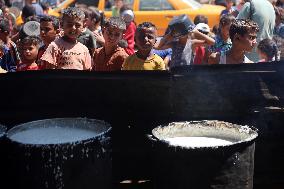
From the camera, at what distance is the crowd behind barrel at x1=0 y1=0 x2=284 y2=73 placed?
4480mm

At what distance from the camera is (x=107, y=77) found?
363 cm

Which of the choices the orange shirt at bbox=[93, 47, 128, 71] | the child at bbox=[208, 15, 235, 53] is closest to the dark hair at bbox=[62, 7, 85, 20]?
the orange shirt at bbox=[93, 47, 128, 71]

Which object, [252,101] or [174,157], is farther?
[252,101]

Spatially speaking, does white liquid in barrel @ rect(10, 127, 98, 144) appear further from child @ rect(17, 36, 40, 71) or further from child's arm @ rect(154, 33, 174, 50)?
child's arm @ rect(154, 33, 174, 50)

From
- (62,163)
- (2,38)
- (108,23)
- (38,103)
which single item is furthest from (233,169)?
(2,38)

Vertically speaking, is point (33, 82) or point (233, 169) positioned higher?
point (33, 82)

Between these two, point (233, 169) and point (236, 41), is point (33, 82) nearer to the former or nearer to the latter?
point (233, 169)

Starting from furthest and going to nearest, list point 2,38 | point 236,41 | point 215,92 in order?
1. point 2,38
2. point 236,41
3. point 215,92

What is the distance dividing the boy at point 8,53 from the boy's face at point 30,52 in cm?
36

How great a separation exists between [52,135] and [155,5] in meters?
7.89

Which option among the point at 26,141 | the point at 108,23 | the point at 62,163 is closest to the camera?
the point at 62,163

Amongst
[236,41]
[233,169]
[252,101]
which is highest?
[236,41]

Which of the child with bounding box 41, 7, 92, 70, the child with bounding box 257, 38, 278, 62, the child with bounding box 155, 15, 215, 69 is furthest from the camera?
the child with bounding box 257, 38, 278, 62

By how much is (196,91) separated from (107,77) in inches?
27.7
